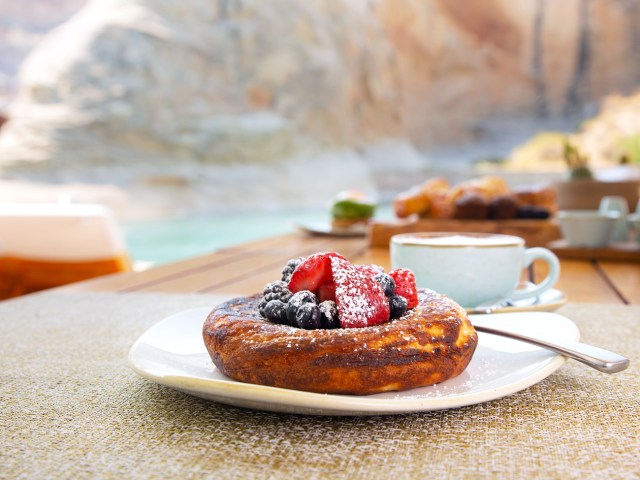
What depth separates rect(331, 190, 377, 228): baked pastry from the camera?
72.9 inches

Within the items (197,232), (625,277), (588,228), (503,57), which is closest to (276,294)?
(625,277)

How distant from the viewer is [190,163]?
9.70 meters

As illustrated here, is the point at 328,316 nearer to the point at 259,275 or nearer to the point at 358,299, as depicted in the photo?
the point at 358,299

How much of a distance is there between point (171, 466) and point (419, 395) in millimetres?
144

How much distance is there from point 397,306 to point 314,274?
59 mm

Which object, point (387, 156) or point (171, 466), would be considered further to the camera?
point (387, 156)

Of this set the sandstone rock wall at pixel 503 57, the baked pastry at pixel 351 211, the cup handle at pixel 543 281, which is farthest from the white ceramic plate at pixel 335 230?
the sandstone rock wall at pixel 503 57

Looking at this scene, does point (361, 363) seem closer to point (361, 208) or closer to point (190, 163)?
point (361, 208)

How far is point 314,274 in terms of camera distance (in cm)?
42

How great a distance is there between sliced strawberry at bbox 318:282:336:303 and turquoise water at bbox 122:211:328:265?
5.33 metres

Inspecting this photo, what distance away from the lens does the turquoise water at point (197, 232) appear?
619 centimetres

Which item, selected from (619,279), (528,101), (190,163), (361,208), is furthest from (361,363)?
(528,101)

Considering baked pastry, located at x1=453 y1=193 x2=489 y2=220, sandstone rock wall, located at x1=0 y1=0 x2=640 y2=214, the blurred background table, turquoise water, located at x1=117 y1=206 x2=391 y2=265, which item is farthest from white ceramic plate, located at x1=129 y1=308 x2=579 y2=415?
sandstone rock wall, located at x1=0 y1=0 x2=640 y2=214

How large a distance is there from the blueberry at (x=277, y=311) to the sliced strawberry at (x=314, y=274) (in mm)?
20
